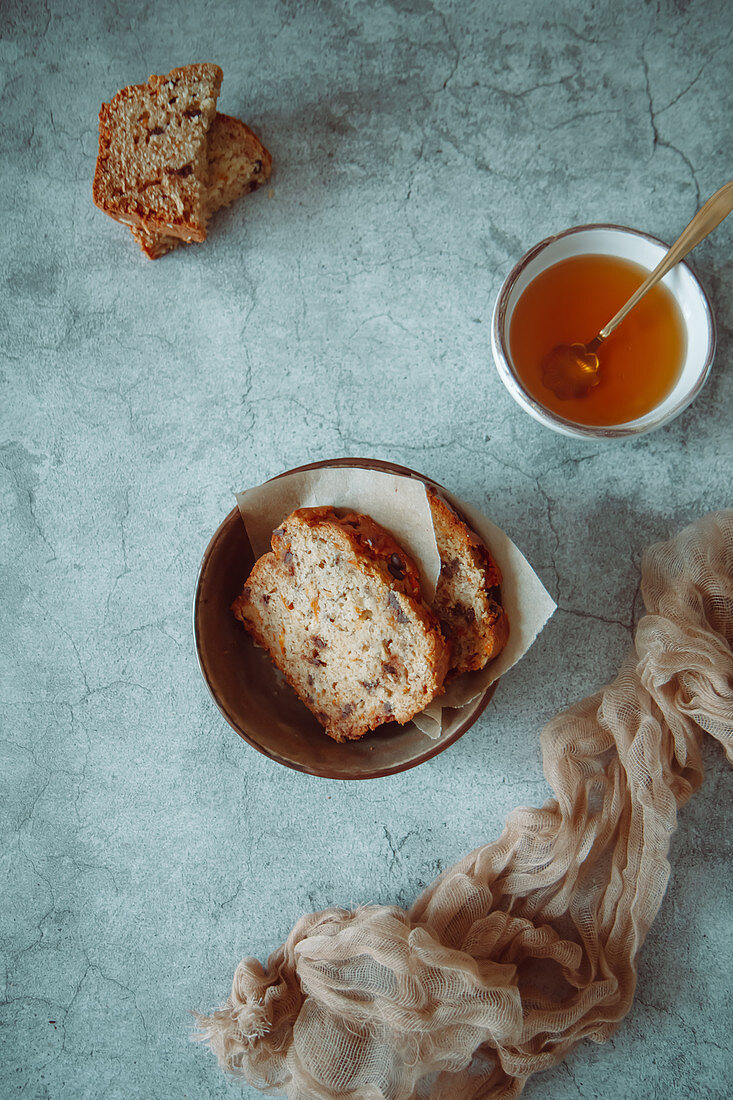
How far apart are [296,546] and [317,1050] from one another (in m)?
0.86

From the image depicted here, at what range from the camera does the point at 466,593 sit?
1.21 metres

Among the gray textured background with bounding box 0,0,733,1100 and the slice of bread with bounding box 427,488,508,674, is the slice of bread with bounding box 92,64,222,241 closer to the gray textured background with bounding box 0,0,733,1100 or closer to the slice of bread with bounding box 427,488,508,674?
the gray textured background with bounding box 0,0,733,1100

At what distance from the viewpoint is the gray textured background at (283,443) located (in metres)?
1.42

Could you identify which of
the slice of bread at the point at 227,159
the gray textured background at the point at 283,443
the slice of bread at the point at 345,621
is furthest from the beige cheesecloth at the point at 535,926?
the slice of bread at the point at 227,159

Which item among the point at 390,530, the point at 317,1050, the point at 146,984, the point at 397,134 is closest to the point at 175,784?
the point at 146,984

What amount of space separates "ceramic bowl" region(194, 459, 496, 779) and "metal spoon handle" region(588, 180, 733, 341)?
0.43m

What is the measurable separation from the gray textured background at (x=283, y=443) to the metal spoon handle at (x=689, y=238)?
0.26 m

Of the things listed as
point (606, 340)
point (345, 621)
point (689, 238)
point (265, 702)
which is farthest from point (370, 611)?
point (689, 238)

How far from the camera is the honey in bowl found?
133cm

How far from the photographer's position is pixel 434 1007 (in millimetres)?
1262

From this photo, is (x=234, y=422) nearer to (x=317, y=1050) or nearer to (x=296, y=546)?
(x=296, y=546)

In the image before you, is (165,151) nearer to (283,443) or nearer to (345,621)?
(283,443)

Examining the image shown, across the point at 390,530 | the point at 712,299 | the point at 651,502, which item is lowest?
the point at 390,530

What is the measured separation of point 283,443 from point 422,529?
40 centimetres
